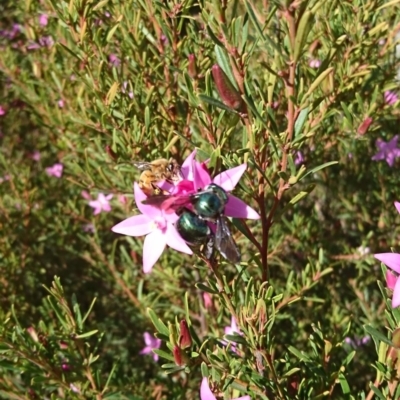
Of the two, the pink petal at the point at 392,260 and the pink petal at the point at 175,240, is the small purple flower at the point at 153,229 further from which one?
the pink petal at the point at 392,260

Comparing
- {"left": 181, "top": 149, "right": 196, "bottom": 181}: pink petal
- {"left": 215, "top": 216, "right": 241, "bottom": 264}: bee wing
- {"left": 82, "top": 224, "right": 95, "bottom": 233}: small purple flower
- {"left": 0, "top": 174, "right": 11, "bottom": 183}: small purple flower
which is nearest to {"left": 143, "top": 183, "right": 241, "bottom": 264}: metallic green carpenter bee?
{"left": 215, "top": 216, "right": 241, "bottom": 264}: bee wing

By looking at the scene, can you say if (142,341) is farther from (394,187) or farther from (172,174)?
(172,174)

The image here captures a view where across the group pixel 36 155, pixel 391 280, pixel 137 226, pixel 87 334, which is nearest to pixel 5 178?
pixel 36 155

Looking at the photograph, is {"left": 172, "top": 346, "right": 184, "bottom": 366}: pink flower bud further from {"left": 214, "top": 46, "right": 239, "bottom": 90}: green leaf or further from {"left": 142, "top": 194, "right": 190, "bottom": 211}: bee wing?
{"left": 214, "top": 46, "right": 239, "bottom": 90}: green leaf

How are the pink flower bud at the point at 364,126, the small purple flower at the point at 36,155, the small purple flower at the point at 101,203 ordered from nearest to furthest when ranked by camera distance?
the pink flower bud at the point at 364,126 < the small purple flower at the point at 101,203 < the small purple flower at the point at 36,155

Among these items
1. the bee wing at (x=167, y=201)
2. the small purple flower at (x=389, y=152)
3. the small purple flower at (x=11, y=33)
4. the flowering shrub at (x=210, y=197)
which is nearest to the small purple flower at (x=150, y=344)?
the flowering shrub at (x=210, y=197)

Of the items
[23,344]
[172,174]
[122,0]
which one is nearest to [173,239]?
[172,174]
